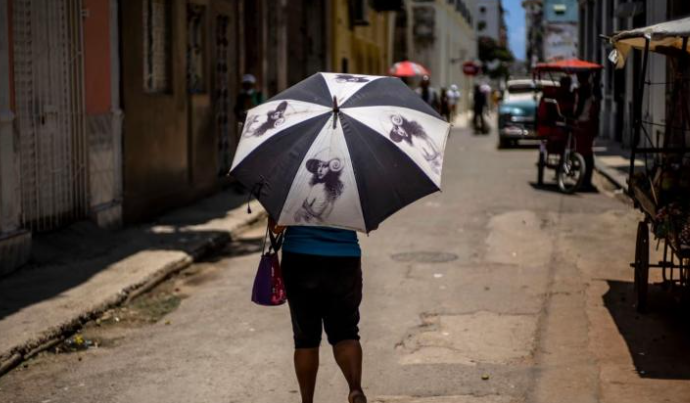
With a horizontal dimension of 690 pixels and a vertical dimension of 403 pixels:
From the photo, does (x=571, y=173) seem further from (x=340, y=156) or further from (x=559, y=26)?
(x=559, y=26)

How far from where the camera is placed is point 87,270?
9766 millimetres

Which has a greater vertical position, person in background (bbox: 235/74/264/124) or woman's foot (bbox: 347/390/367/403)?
person in background (bbox: 235/74/264/124)

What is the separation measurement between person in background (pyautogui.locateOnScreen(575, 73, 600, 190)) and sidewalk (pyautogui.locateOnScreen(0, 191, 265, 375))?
581cm

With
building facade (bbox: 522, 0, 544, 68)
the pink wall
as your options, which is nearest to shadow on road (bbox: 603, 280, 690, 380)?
the pink wall

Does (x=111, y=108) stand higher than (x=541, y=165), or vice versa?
(x=111, y=108)

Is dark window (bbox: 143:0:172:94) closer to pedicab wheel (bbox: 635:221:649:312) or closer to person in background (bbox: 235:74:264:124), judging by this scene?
person in background (bbox: 235:74:264:124)

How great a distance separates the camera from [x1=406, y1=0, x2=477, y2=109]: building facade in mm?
52781

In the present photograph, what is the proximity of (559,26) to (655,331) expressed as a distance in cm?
5349

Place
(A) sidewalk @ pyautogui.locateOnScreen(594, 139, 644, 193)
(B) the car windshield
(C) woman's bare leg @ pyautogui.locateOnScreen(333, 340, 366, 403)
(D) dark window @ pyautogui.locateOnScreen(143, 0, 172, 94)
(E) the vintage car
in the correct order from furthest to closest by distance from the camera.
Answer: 1. (B) the car windshield
2. (E) the vintage car
3. (A) sidewalk @ pyautogui.locateOnScreen(594, 139, 644, 193)
4. (D) dark window @ pyautogui.locateOnScreen(143, 0, 172, 94)
5. (C) woman's bare leg @ pyautogui.locateOnScreen(333, 340, 366, 403)

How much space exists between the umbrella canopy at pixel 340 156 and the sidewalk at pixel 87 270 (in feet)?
9.90

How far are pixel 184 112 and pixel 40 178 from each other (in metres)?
4.86

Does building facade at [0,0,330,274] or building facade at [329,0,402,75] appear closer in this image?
building facade at [0,0,330,274]

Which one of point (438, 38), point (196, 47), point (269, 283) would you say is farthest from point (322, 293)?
point (438, 38)

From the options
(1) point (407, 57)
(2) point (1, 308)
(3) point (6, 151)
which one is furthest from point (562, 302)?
(1) point (407, 57)
